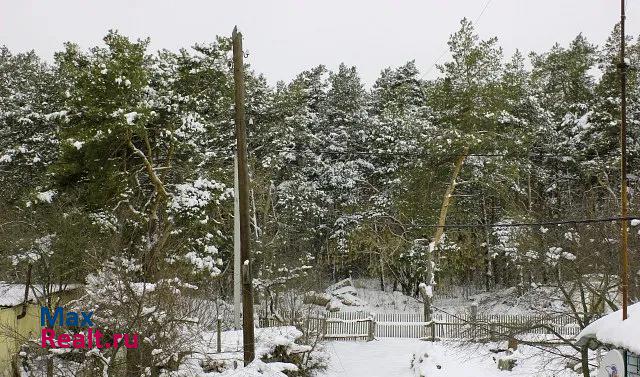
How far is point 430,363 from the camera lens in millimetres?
16234

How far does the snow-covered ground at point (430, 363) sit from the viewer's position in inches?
630

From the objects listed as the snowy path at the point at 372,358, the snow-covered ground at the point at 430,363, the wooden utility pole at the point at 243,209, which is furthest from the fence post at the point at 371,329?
the wooden utility pole at the point at 243,209

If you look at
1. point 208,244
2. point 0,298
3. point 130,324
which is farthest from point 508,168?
point 0,298

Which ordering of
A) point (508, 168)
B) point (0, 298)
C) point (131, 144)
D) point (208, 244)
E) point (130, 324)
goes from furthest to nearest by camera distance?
point (508, 168)
point (208, 244)
point (131, 144)
point (0, 298)
point (130, 324)

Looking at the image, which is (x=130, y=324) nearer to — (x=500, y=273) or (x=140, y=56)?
(x=140, y=56)

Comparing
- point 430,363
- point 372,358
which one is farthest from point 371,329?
point 430,363

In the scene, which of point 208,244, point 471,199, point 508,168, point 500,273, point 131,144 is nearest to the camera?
point 131,144

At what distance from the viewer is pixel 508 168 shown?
22250mm

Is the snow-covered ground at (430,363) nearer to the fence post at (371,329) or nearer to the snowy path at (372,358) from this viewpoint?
the snowy path at (372,358)

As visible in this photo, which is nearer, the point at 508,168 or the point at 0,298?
the point at 0,298

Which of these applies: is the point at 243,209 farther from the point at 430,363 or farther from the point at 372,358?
the point at 372,358

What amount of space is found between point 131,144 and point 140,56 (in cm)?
310

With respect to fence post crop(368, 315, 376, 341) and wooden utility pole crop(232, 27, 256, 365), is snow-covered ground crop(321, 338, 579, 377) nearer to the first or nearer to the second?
fence post crop(368, 315, 376, 341)

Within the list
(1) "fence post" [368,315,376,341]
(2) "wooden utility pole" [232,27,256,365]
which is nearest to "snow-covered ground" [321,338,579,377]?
(1) "fence post" [368,315,376,341]
